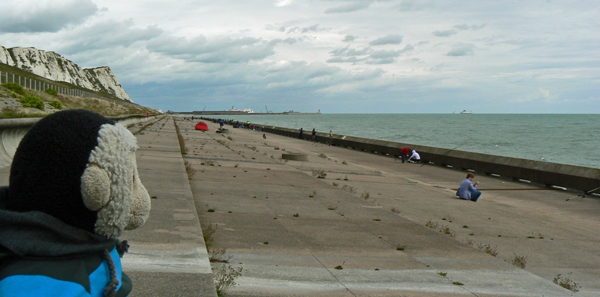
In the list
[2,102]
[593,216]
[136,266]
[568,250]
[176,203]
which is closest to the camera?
[136,266]

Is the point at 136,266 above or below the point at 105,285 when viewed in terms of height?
below

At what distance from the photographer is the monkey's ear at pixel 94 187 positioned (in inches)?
77.9

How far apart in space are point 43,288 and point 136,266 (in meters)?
3.60

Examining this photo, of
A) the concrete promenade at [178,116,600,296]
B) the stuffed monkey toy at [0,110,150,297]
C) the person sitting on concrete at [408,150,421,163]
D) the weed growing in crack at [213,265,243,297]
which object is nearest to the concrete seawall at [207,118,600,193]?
the person sitting on concrete at [408,150,421,163]

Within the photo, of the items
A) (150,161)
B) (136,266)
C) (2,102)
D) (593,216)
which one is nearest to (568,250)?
(593,216)

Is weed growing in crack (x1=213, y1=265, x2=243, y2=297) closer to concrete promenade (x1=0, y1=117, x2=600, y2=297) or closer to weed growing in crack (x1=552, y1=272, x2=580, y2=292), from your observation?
concrete promenade (x1=0, y1=117, x2=600, y2=297)

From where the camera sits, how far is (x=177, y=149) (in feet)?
72.9

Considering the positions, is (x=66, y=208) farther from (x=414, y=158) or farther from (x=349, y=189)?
(x=414, y=158)

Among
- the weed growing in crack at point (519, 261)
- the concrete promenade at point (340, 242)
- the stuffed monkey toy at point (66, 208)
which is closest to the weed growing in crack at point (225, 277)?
the concrete promenade at point (340, 242)

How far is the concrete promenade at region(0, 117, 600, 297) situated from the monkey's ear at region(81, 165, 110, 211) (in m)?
2.50

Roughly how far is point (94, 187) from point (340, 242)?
21.5 ft

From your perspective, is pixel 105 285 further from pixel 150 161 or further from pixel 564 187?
pixel 564 187

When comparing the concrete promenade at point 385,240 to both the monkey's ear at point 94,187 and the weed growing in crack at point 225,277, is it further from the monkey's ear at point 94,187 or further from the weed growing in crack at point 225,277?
the monkey's ear at point 94,187

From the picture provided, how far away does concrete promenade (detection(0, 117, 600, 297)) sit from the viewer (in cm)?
581
